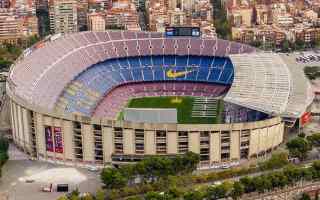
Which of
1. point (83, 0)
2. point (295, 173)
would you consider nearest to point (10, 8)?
point (83, 0)

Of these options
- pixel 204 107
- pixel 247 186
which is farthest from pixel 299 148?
pixel 204 107

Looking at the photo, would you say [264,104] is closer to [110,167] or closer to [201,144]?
[201,144]

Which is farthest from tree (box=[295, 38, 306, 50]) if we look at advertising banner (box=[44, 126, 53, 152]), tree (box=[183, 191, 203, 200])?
tree (box=[183, 191, 203, 200])

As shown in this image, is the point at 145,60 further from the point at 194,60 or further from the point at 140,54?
the point at 194,60

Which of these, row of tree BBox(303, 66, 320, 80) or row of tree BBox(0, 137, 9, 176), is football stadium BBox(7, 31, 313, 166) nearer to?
row of tree BBox(0, 137, 9, 176)

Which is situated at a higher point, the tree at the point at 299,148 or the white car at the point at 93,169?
the tree at the point at 299,148

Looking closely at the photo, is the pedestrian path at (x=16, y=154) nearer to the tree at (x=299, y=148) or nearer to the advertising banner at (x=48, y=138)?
the advertising banner at (x=48, y=138)

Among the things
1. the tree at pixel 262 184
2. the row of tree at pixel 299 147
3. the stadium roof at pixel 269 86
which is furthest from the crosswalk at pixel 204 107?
the tree at pixel 262 184
